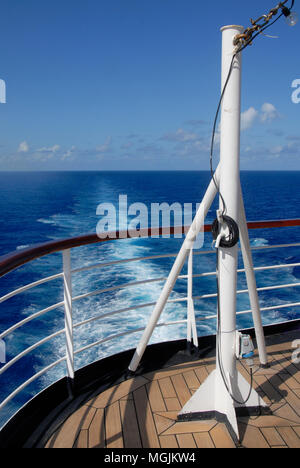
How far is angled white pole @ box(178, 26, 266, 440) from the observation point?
1322mm

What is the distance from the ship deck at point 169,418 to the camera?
1424 mm

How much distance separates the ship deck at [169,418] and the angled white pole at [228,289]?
2.6 inches

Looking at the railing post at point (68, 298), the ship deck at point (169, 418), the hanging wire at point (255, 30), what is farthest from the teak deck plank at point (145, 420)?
the hanging wire at point (255, 30)

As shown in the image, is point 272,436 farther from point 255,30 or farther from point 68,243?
point 255,30

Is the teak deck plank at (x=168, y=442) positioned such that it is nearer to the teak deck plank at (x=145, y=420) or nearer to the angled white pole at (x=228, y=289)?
the teak deck plank at (x=145, y=420)

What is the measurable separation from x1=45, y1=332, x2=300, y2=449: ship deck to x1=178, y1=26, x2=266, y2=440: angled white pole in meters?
0.07

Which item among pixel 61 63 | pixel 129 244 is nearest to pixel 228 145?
pixel 129 244

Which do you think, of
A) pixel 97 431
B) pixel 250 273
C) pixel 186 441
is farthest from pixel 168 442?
pixel 250 273

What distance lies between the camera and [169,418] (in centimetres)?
157

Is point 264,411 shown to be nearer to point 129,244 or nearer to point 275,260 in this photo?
point 129,244

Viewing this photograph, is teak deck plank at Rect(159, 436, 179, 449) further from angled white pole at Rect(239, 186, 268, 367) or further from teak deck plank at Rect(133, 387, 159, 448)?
angled white pole at Rect(239, 186, 268, 367)

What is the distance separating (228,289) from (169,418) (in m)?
0.66

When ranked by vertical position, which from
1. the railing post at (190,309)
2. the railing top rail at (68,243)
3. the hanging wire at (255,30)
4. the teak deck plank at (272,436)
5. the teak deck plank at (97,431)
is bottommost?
the teak deck plank at (97,431)

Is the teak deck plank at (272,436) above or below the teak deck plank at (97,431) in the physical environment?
above
